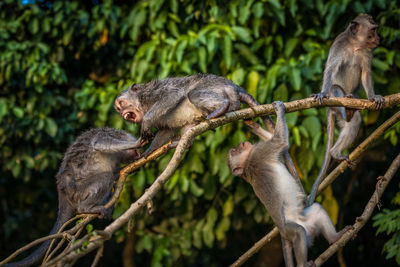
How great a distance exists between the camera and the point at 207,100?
4176 mm

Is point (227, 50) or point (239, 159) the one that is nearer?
point (239, 159)


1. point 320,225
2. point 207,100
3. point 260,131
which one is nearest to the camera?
point 320,225

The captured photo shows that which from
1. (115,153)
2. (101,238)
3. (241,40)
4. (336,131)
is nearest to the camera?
(101,238)

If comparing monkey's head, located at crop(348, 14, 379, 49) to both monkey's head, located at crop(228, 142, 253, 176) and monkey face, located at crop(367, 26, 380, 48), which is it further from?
monkey's head, located at crop(228, 142, 253, 176)

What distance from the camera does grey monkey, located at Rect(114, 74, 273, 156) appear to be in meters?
4.25

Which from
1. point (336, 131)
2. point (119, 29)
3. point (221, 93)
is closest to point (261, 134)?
point (221, 93)

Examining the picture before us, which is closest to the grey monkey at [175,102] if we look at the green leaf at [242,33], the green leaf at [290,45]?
the green leaf at [242,33]

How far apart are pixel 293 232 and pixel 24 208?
5530 millimetres

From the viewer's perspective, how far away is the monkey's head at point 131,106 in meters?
4.73

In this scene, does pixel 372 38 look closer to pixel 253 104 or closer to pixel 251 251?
pixel 253 104

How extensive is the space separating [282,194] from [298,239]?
1.43 feet

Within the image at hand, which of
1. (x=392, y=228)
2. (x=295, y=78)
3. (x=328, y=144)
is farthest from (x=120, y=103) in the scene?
(x=392, y=228)

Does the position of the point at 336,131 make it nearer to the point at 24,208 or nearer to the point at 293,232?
the point at 293,232

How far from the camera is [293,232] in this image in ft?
11.9
